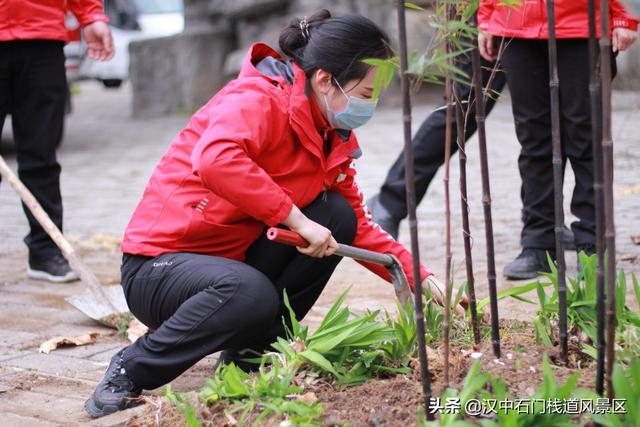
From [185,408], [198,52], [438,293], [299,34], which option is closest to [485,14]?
[299,34]

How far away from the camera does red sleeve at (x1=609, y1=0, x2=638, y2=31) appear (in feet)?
12.3

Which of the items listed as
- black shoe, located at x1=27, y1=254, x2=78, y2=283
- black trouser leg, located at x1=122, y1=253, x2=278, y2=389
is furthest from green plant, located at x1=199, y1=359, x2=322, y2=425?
black shoe, located at x1=27, y1=254, x2=78, y2=283

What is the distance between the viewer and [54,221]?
173 inches

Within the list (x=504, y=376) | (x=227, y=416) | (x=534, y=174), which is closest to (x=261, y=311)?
(x=227, y=416)

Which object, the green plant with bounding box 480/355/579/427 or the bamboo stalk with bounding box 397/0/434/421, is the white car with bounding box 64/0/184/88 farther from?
the green plant with bounding box 480/355/579/427

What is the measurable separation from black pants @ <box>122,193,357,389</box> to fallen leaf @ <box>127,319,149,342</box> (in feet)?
2.16

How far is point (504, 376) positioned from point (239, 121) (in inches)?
35.3

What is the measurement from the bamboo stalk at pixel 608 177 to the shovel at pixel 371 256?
75 cm

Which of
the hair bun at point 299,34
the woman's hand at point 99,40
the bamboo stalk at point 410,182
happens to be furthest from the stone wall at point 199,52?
the bamboo stalk at point 410,182

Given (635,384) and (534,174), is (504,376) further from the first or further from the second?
(534,174)

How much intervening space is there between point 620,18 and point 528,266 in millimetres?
1000

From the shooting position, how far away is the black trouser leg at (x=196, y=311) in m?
2.57

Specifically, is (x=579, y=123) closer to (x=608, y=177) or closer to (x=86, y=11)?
(x=608, y=177)

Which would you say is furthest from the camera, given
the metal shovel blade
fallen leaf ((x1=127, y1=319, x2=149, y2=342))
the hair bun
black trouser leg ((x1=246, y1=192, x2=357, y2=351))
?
the metal shovel blade
